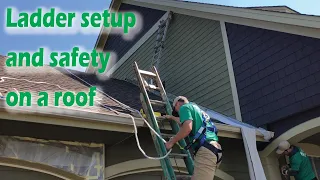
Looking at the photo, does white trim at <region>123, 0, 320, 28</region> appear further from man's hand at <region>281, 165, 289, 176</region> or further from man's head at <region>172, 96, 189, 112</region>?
man's head at <region>172, 96, 189, 112</region>

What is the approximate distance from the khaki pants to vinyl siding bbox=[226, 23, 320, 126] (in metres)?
2.38

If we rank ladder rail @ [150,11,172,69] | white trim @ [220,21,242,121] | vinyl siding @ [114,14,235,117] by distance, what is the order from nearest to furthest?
1. white trim @ [220,21,242,121]
2. vinyl siding @ [114,14,235,117]
3. ladder rail @ [150,11,172,69]

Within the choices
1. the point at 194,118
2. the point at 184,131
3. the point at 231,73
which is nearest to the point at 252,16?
the point at 231,73

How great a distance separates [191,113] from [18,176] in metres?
2.37

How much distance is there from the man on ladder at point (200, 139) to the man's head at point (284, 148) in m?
1.99

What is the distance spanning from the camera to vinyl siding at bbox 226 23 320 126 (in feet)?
18.7

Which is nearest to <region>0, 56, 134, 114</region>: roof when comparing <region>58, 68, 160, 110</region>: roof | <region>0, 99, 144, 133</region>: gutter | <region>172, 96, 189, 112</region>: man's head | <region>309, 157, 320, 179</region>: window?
<region>0, 99, 144, 133</region>: gutter

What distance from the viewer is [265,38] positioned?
6.60m

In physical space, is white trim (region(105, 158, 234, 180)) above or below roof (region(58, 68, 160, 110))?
below

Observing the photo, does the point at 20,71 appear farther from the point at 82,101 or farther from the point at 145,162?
the point at 145,162

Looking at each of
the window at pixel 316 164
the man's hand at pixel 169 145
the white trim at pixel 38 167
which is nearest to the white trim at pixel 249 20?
the window at pixel 316 164

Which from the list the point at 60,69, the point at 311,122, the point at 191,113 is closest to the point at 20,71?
the point at 60,69

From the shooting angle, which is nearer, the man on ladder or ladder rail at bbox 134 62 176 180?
the man on ladder

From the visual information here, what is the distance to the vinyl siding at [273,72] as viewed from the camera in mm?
5688
